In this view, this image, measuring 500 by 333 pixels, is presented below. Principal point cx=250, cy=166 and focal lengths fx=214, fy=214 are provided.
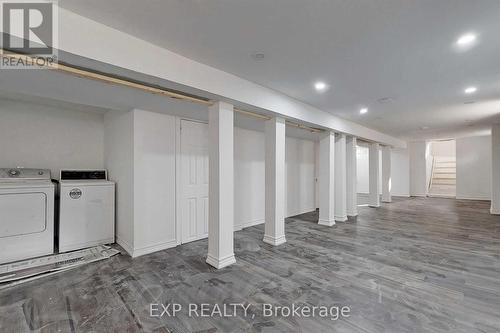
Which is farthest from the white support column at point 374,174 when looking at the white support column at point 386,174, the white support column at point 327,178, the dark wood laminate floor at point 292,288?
the dark wood laminate floor at point 292,288

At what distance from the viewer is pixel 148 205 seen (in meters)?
3.35

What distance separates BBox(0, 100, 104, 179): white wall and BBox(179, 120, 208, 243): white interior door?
1820mm

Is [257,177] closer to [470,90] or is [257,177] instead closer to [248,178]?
[248,178]

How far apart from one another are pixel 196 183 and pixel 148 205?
91cm

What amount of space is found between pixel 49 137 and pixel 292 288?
456 cm

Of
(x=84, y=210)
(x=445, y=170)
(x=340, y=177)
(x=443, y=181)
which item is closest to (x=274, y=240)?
(x=340, y=177)

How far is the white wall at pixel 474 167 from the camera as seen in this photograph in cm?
855

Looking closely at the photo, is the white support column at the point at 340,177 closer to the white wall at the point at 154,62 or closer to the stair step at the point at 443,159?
the white wall at the point at 154,62

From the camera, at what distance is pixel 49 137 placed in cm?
371

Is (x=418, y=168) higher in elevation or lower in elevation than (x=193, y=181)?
higher

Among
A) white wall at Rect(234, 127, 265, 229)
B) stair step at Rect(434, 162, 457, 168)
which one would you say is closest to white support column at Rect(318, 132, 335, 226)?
white wall at Rect(234, 127, 265, 229)

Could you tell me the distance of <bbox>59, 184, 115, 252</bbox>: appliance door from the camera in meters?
3.29

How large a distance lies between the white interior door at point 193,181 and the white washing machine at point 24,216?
6.24 ft

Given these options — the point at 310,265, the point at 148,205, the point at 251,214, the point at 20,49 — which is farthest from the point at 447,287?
the point at 20,49
